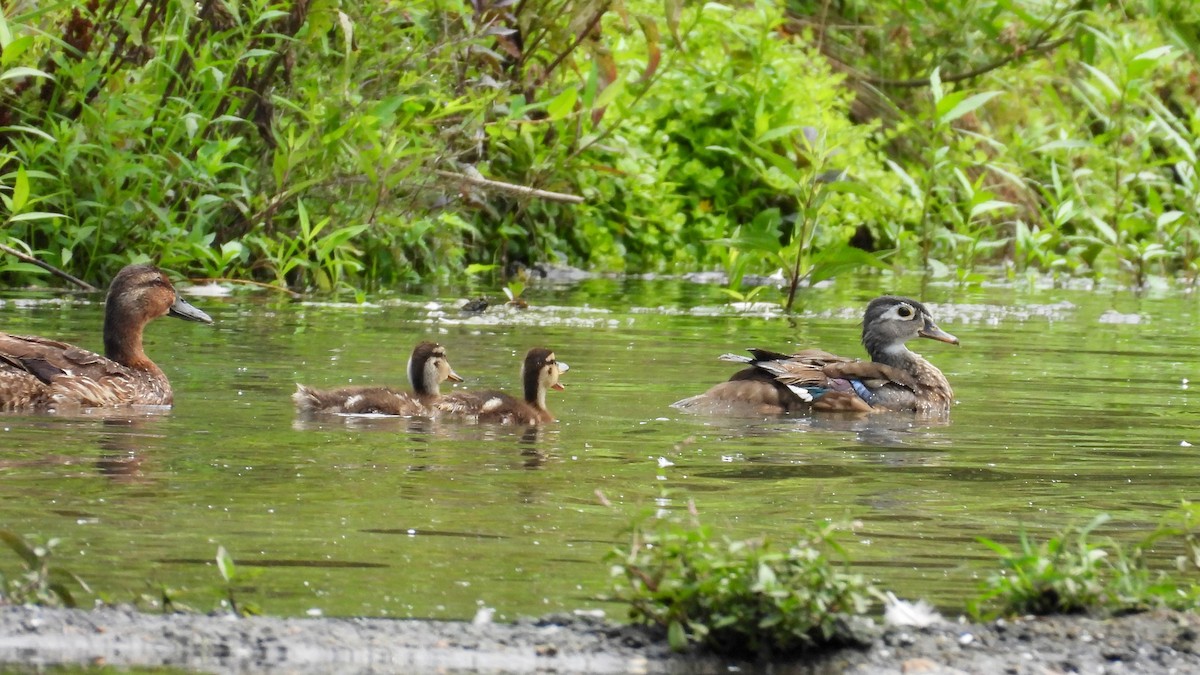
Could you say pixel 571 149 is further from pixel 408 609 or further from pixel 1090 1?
pixel 408 609

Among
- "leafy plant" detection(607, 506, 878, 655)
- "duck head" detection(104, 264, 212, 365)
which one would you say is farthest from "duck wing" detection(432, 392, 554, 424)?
"leafy plant" detection(607, 506, 878, 655)

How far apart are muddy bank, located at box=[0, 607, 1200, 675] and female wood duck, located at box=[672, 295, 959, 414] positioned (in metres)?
4.15

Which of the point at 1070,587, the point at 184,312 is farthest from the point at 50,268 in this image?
the point at 1070,587

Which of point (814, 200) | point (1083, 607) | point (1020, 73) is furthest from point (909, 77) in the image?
point (1083, 607)

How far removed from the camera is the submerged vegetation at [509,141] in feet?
38.2

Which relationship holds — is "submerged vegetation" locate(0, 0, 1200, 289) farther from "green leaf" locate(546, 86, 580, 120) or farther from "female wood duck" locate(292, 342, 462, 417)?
"female wood duck" locate(292, 342, 462, 417)

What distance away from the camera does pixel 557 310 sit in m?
12.3

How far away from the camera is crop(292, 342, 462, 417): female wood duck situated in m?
7.78

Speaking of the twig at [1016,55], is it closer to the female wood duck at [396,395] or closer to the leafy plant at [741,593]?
the female wood duck at [396,395]

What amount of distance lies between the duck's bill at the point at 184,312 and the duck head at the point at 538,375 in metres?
1.97

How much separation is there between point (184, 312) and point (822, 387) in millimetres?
3084

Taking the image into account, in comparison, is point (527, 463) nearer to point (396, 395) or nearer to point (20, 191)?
point (396, 395)

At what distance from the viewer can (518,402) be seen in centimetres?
804

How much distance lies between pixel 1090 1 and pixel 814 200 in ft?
21.7
